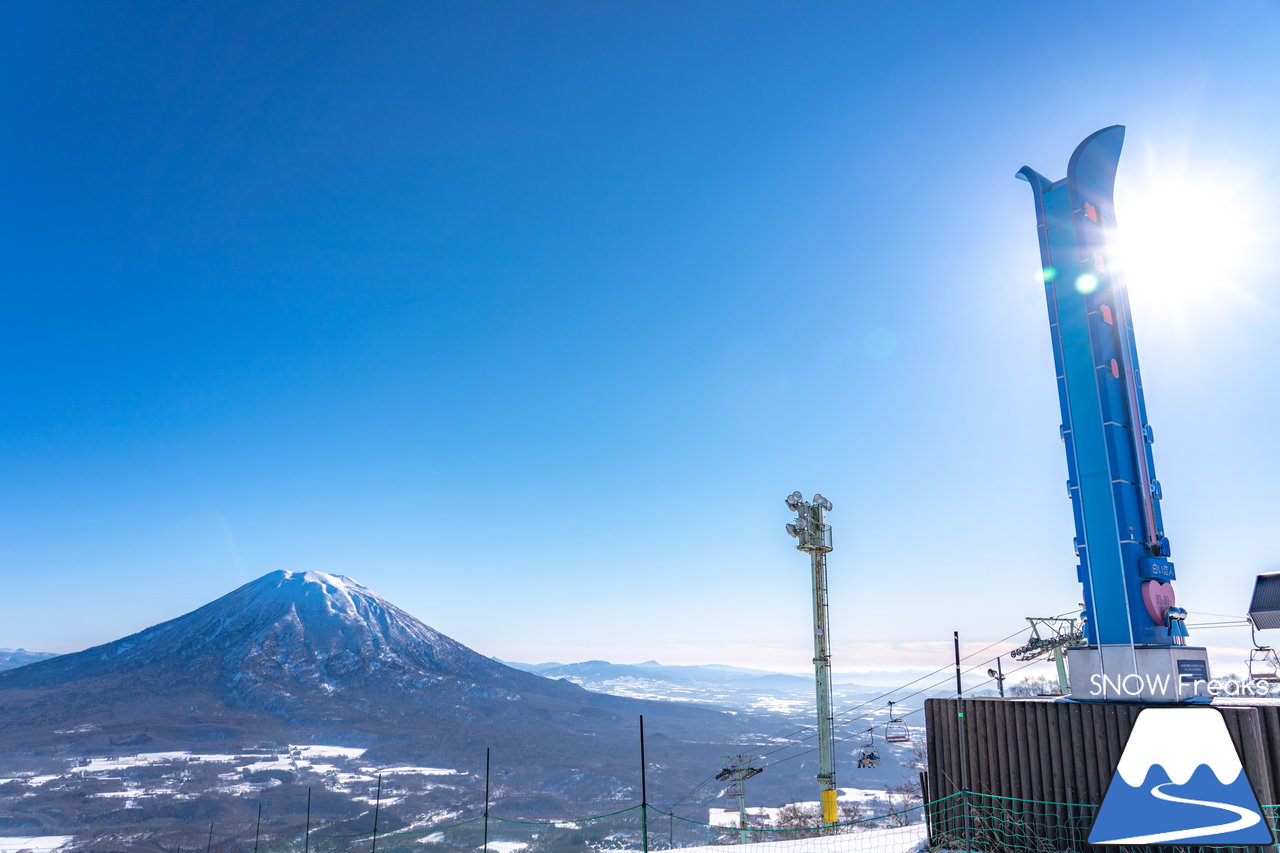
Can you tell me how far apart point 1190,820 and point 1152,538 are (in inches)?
188

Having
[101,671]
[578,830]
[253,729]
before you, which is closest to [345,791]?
[578,830]

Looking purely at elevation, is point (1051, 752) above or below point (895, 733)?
above

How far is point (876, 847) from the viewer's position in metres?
14.1

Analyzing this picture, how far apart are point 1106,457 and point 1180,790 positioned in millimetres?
5197

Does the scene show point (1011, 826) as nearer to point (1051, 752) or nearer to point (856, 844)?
point (1051, 752)

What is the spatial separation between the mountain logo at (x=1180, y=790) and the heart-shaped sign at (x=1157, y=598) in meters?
2.06

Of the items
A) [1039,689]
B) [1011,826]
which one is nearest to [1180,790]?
[1011,826]

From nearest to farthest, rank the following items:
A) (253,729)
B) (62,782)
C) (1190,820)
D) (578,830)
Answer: (1190,820) < (578,830) < (62,782) < (253,729)

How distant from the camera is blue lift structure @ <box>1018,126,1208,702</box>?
37.3ft

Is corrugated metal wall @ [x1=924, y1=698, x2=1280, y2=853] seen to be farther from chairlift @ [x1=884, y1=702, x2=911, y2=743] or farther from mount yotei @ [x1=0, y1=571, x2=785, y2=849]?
mount yotei @ [x1=0, y1=571, x2=785, y2=849]

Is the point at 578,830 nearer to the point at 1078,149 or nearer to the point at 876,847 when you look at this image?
the point at 876,847

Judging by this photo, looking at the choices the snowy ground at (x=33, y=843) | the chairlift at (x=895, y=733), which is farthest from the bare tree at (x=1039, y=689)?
the snowy ground at (x=33, y=843)

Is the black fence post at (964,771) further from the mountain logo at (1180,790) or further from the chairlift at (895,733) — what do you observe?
the chairlift at (895,733)

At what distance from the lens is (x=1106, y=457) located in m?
12.5
